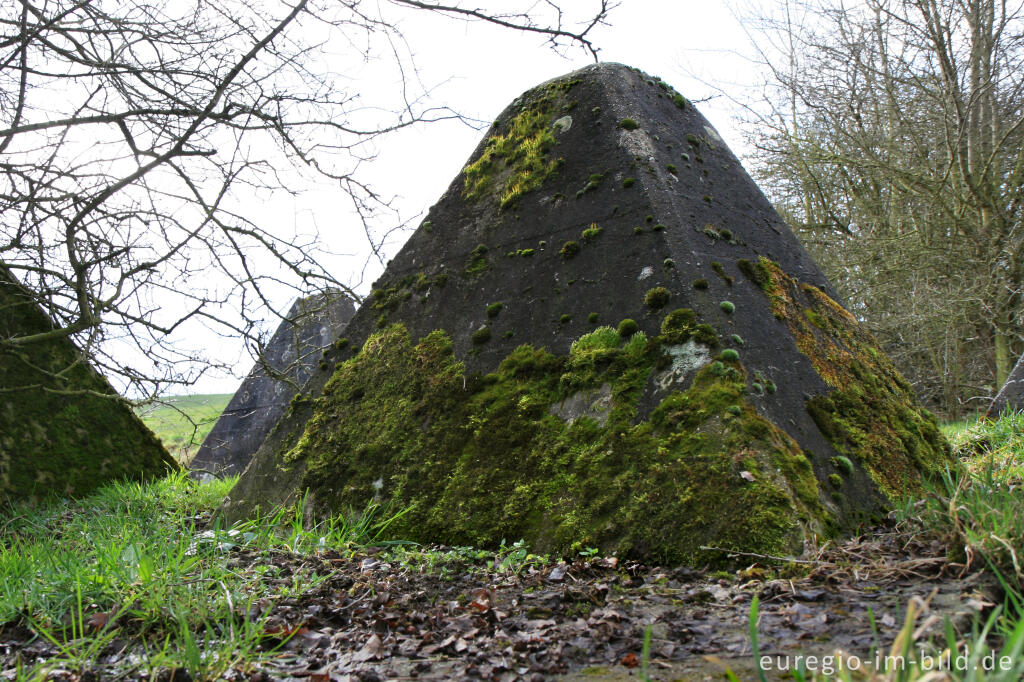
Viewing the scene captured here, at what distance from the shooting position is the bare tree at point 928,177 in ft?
32.4

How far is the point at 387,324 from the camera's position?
167 inches

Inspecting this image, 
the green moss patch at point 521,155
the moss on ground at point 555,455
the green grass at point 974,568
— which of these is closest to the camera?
the green grass at point 974,568

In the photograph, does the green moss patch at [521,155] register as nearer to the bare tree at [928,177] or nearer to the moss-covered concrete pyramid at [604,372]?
the moss-covered concrete pyramid at [604,372]

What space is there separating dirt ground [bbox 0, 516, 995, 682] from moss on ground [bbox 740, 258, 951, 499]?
551mm

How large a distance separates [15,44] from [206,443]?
6.52 m

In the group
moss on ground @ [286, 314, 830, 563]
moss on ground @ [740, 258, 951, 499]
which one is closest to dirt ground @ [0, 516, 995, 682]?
moss on ground @ [286, 314, 830, 563]

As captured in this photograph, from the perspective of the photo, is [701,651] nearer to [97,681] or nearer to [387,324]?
[97,681]

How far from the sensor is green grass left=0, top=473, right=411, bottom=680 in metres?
2.14

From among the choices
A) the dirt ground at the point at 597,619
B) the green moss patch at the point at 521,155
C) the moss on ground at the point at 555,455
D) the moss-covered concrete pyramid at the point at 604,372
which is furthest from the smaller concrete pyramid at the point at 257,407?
the dirt ground at the point at 597,619

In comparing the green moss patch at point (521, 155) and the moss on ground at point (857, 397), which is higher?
the green moss patch at point (521, 155)

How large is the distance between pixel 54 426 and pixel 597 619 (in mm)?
5152

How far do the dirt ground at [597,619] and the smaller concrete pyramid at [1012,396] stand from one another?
223 inches

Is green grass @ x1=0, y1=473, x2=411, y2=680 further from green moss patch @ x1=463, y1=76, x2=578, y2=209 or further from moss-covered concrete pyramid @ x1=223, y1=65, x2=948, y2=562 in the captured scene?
green moss patch @ x1=463, y1=76, x2=578, y2=209

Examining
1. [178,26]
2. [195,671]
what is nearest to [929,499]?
[195,671]
